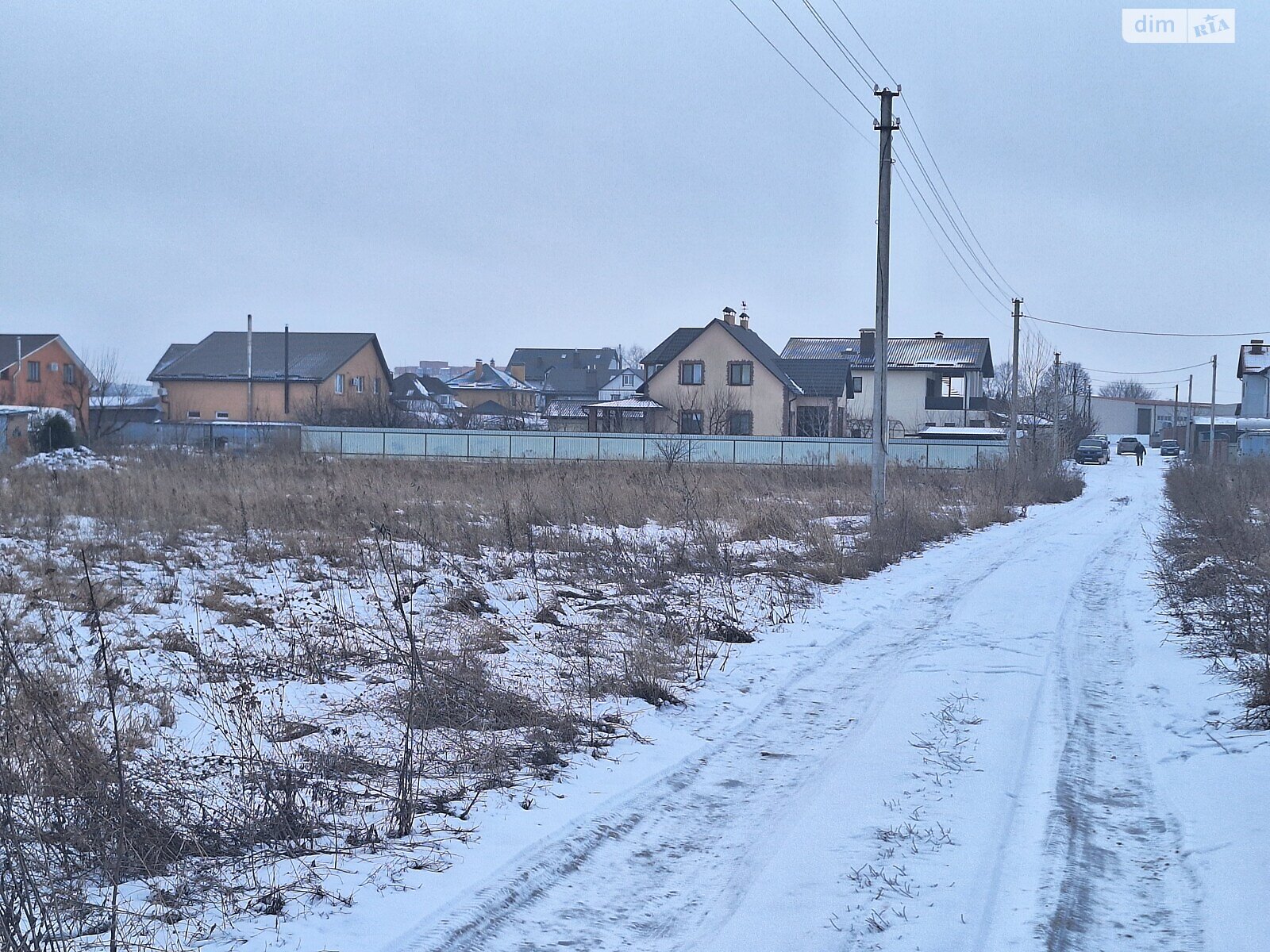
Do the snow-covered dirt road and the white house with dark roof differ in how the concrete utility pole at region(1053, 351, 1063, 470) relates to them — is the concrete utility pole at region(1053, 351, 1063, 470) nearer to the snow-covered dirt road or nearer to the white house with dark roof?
Answer: the white house with dark roof

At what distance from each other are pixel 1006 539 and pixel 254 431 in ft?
124

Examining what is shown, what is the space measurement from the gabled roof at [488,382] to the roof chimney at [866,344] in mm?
37636

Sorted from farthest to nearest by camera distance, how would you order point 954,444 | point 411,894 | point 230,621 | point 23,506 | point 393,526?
point 954,444 < point 23,506 < point 393,526 < point 230,621 < point 411,894

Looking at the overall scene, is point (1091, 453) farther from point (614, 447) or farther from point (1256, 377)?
point (614, 447)

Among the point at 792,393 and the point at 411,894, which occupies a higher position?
the point at 792,393

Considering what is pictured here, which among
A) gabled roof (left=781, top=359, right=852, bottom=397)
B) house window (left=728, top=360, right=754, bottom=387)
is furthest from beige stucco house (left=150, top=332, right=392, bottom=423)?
gabled roof (left=781, top=359, right=852, bottom=397)

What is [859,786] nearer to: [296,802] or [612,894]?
[612,894]

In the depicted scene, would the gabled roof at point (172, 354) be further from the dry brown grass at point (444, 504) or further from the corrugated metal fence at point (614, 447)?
the dry brown grass at point (444, 504)

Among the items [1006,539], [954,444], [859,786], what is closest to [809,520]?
[1006,539]

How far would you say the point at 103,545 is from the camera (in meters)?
13.6

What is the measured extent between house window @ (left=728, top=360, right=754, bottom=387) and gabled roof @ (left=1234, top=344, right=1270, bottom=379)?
106 ft

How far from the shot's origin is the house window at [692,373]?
57.0 meters

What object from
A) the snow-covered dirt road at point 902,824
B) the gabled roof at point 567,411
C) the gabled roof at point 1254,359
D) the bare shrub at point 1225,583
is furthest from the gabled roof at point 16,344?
the gabled roof at point 1254,359

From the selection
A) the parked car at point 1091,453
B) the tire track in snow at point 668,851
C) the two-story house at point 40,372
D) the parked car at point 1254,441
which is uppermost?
the two-story house at point 40,372
